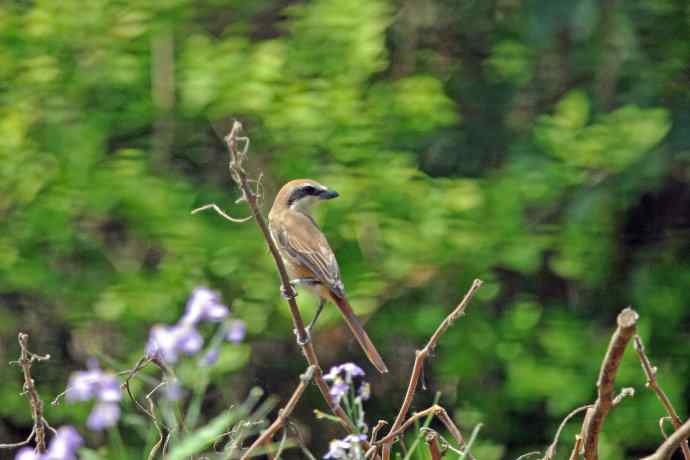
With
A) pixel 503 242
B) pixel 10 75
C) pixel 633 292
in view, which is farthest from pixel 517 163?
pixel 10 75

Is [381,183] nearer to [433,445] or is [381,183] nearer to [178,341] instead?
[433,445]

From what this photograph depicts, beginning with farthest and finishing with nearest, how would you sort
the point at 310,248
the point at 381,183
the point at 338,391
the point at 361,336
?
the point at 381,183
the point at 310,248
the point at 361,336
the point at 338,391

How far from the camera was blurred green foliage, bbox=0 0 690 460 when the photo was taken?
464 cm

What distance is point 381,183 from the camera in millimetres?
→ 4613

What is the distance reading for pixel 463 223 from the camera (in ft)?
15.1

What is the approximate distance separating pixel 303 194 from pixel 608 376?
2581 millimetres

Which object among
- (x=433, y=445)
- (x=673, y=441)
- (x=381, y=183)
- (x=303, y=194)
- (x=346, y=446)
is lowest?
(x=381, y=183)

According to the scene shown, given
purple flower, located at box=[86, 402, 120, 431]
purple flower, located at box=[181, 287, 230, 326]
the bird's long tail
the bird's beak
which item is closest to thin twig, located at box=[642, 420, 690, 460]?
purple flower, located at box=[181, 287, 230, 326]

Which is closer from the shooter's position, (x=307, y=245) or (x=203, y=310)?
(x=203, y=310)

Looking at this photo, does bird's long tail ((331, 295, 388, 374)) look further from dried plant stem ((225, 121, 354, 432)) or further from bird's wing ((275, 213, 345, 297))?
dried plant stem ((225, 121, 354, 432))

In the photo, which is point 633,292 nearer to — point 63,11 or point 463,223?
point 463,223

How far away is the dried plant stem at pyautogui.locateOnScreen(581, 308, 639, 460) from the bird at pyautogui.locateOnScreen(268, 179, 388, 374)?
164 centimetres

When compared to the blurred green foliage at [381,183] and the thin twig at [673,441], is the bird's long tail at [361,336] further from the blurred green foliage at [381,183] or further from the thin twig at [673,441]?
the thin twig at [673,441]

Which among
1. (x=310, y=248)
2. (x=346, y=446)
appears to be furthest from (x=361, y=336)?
(x=346, y=446)
